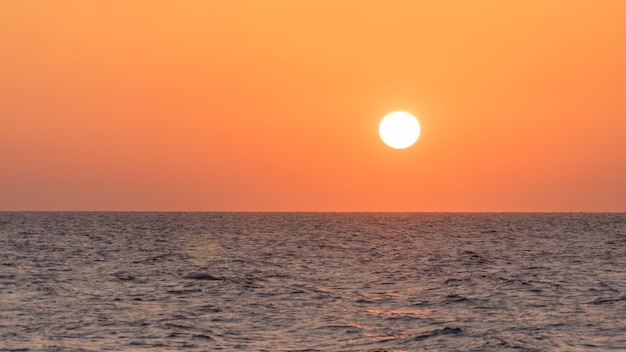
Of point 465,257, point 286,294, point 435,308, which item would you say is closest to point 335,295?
point 286,294

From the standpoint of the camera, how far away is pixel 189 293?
1873 inches

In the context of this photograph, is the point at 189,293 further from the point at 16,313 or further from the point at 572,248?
the point at 572,248

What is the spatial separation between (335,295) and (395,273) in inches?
624

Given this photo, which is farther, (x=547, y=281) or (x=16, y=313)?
(x=547, y=281)

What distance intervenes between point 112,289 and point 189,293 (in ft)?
16.3

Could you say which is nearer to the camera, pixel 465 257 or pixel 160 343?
pixel 160 343

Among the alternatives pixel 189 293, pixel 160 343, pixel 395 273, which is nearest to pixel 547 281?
pixel 395 273

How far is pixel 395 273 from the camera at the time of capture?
6219 cm

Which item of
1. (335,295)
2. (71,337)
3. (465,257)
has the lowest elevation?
(71,337)

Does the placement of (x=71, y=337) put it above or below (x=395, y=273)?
below

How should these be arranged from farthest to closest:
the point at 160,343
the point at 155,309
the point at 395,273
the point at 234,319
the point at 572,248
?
the point at 572,248 → the point at 395,273 → the point at 155,309 → the point at 234,319 → the point at 160,343

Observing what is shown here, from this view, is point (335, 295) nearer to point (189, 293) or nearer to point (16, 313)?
point (189, 293)

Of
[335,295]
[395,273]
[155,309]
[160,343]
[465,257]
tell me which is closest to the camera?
[160,343]

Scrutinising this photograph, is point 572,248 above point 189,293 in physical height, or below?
above
